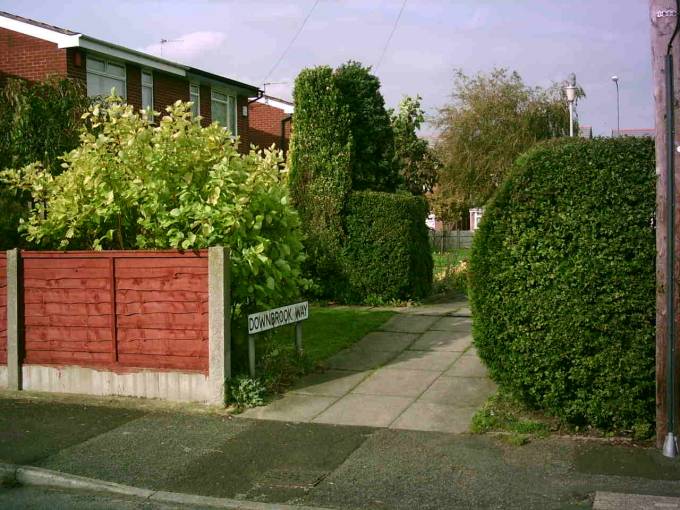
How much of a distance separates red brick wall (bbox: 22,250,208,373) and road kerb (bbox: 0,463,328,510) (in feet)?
7.82

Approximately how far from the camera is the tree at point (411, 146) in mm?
24500

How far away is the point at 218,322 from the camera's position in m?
8.45

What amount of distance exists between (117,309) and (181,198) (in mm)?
1499

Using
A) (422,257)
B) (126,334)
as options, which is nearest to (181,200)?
(126,334)

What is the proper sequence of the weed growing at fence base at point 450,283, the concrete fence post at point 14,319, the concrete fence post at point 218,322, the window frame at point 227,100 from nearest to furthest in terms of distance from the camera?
the concrete fence post at point 218,322 → the concrete fence post at point 14,319 → the weed growing at fence base at point 450,283 → the window frame at point 227,100

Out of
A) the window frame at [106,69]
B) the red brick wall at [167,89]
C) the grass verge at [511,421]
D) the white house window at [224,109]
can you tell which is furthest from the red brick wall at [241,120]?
the grass verge at [511,421]

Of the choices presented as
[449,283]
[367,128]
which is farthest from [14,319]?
[449,283]

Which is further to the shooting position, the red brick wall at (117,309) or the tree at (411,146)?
the tree at (411,146)

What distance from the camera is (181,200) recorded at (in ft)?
28.9

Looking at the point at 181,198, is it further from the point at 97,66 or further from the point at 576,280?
the point at 97,66

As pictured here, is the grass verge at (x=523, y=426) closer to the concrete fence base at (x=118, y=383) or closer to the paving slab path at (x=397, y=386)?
the paving slab path at (x=397, y=386)

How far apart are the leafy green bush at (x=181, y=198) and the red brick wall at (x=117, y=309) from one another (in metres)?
0.29

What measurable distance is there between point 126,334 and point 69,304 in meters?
0.88

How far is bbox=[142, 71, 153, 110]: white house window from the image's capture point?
22.7 m
